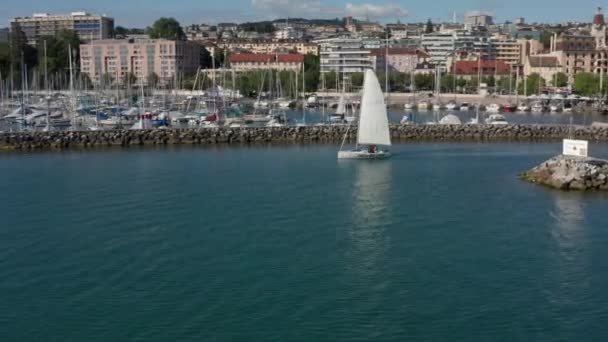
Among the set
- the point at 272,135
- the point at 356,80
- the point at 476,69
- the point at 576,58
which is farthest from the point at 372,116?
the point at 476,69

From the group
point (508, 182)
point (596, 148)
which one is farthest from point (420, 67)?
point (508, 182)

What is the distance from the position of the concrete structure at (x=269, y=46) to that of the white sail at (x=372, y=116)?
62.1 meters

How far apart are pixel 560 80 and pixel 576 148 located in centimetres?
4124

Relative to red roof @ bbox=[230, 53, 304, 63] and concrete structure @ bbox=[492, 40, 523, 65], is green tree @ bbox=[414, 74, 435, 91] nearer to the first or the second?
red roof @ bbox=[230, 53, 304, 63]

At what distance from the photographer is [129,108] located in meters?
37.4

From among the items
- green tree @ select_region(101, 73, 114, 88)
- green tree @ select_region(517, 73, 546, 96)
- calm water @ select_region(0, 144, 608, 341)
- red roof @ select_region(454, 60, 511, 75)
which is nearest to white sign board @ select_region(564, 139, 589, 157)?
calm water @ select_region(0, 144, 608, 341)

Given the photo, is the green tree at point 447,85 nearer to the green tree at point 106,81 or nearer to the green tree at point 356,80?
the green tree at point 356,80

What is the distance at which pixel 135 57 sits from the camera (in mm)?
71500

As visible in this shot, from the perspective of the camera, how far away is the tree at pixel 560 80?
57.4 metres

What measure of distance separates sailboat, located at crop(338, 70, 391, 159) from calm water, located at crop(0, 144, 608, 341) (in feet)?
6.61

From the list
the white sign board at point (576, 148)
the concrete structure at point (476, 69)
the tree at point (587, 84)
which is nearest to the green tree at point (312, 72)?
the concrete structure at point (476, 69)

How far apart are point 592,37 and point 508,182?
51423 mm

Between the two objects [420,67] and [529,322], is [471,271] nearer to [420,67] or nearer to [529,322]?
[529,322]

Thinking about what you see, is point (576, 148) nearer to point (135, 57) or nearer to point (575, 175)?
point (575, 175)
